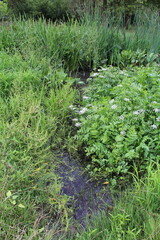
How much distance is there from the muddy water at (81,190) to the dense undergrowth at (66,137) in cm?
10

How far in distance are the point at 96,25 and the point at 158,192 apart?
3.81 meters

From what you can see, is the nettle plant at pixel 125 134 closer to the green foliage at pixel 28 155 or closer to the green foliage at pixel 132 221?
the green foliage at pixel 132 221

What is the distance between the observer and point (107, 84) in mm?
2979

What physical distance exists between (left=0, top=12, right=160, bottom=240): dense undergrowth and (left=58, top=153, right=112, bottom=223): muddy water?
97mm

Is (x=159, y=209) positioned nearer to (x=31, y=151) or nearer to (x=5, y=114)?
(x=31, y=151)

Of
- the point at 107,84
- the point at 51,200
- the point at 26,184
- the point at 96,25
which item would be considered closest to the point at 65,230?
the point at 51,200

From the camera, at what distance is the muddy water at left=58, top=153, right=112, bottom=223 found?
1808 mm

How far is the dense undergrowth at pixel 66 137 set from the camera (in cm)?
151

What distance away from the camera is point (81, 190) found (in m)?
1.99

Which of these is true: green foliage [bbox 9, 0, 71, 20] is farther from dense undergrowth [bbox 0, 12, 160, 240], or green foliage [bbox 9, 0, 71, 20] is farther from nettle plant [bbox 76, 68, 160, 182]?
nettle plant [bbox 76, 68, 160, 182]

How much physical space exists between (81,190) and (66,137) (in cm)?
77

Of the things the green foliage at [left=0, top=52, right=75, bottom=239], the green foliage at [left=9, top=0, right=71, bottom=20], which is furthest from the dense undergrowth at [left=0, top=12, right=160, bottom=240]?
the green foliage at [left=9, top=0, right=71, bottom=20]

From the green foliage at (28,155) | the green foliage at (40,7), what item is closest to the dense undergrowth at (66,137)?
the green foliage at (28,155)

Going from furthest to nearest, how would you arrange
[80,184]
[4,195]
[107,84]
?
[107,84]
[80,184]
[4,195]
